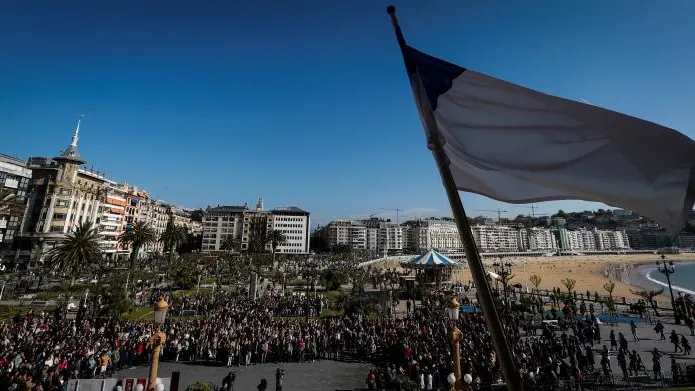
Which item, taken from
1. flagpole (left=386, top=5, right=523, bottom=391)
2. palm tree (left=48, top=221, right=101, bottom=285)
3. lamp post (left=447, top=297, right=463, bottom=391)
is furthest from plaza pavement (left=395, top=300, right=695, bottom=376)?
palm tree (left=48, top=221, right=101, bottom=285)

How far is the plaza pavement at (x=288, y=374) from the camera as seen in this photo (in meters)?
17.0

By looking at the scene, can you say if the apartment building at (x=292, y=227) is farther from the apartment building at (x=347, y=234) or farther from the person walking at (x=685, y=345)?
the person walking at (x=685, y=345)

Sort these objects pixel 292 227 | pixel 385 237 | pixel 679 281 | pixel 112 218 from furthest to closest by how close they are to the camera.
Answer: pixel 385 237
pixel 292 227
pixel 112 218
pixel 679 281

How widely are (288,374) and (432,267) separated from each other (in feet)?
89.8

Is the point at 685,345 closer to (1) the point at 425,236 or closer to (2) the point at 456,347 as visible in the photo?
(2) the point at 456,347

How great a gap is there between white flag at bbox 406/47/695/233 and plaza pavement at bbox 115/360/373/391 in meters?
15.7

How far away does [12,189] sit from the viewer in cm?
6378

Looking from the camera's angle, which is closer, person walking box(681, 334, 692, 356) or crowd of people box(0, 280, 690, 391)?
crowd of people box(0, 280, 690, 391)

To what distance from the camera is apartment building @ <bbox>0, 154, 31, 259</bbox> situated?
62.4 m

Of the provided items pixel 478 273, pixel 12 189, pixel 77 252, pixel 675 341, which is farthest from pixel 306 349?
pixel 12 189

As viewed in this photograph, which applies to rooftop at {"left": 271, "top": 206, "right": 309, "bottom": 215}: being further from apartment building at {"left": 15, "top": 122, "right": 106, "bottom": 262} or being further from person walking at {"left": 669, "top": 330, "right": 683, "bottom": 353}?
person walking at {"left": 669, "top": 330, "right": 683, "bottom": 353}

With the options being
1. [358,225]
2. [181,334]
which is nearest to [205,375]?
[181,334]

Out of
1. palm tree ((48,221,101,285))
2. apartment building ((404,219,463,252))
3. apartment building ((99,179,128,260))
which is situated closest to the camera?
palm tree ((48,221,101,285))

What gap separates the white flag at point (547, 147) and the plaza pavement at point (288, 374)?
51.5ft
